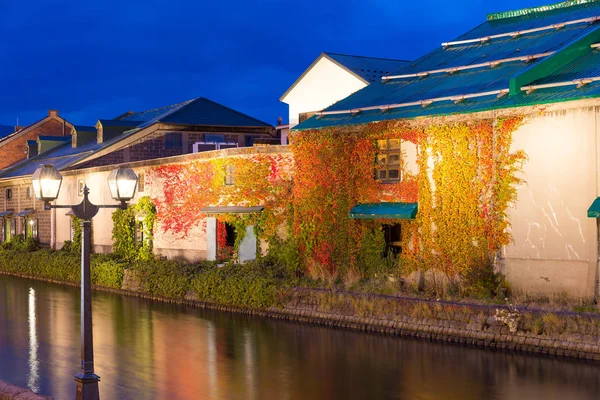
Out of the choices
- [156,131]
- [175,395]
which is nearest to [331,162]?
[175,395]

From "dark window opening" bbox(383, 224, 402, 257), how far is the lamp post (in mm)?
13362

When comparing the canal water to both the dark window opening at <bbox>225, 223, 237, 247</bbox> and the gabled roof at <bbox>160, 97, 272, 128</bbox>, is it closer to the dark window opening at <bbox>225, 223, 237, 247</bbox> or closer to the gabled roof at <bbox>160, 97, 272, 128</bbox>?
the dark window opening at <bbox>225, 223, 237, 247</bbox>

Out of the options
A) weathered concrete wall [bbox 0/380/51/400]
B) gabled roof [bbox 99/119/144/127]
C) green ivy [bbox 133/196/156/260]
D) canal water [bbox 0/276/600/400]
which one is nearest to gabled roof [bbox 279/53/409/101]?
green ivy [bbox 133/196/156/260]

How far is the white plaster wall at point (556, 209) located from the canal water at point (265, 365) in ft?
12.1

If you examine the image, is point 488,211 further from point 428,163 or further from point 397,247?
point 397,247

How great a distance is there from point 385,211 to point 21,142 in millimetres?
46344

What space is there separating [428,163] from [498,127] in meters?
2.55

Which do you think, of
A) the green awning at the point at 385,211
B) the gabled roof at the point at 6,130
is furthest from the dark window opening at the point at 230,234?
the gabled roof at the point at 6,130

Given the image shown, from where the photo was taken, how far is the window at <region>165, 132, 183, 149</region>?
42013mm

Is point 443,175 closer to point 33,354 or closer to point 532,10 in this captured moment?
point 532,10

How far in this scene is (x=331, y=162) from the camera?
24.7 meters

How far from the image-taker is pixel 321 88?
3778cm

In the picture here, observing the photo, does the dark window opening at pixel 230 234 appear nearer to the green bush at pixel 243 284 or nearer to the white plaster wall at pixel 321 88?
the green bush at pixel 243 284

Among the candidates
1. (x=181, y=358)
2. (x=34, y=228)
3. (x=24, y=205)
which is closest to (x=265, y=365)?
(x=181, y=358)
